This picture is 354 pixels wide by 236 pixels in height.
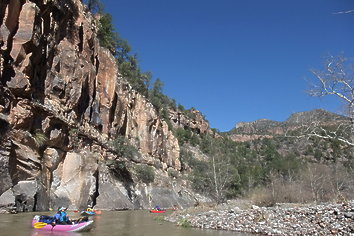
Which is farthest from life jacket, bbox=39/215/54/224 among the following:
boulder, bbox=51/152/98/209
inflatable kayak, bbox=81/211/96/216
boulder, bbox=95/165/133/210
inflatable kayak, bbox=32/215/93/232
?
boulder, bbox=95/165/133/210

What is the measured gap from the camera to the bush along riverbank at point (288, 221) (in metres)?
12.6

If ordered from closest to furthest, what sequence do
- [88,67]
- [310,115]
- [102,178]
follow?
[310,115]
[102,178]
[88,67]

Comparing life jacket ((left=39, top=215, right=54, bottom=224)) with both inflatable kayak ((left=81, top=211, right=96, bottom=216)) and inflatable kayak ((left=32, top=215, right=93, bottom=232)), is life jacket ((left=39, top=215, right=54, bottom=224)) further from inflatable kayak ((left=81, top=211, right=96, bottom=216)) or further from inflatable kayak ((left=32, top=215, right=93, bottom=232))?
inflatable kayak ((left=81, top=211, right=96, bottom=216))

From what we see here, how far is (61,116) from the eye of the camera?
29516mm

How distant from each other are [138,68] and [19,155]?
117ft

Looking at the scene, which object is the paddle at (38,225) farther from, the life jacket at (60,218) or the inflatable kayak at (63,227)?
the life jacket at (60,218)

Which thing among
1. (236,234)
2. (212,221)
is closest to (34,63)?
(212,221)

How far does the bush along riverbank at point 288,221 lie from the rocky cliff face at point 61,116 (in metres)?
12.6

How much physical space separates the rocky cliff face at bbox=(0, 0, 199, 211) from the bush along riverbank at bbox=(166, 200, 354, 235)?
41.3 ft

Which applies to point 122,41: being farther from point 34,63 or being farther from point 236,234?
point 236,234

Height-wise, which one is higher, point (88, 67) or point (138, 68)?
point (138, 68)

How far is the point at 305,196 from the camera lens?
26766mm

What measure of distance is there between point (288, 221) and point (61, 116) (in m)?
22.0

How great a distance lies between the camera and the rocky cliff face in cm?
2334
